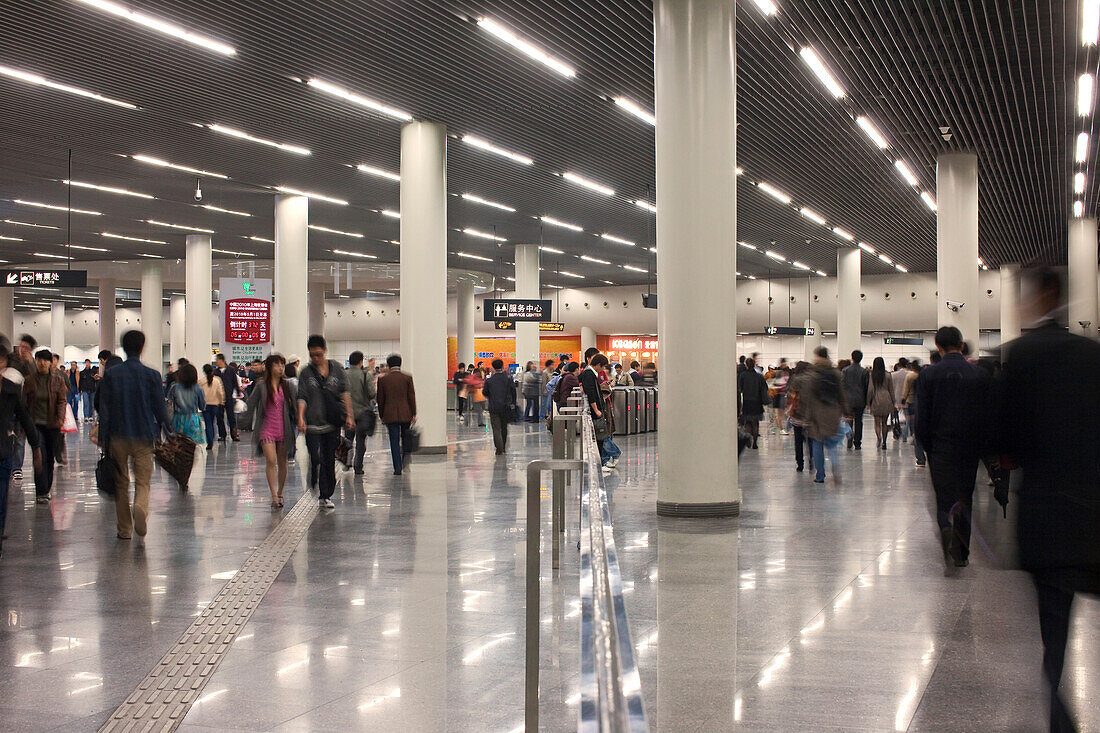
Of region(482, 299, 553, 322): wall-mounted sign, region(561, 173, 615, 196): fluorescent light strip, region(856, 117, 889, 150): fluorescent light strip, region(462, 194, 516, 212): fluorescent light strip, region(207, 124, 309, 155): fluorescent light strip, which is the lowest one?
region(482, 299, 553, 322): wall-mounted sign

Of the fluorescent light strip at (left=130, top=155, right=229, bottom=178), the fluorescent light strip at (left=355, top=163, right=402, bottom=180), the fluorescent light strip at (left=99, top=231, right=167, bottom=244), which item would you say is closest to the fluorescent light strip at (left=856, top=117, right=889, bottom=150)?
the fluorescent light strip at (left=355, top=163, right=402, bottom=180)

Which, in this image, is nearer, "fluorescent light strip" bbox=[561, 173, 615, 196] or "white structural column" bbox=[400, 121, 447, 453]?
"white structural column" bbox=[400, 121, 447, 453]

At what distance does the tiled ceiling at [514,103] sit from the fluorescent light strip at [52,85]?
0.71 ft

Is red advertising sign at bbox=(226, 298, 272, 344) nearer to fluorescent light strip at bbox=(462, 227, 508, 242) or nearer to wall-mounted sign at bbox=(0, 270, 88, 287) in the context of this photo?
wall-mounted sign at bbox=(0, 270, 88, 287)

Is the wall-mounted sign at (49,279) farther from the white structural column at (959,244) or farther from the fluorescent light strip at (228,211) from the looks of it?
the white structural column at (959,244)

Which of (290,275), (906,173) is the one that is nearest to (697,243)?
(906,173)

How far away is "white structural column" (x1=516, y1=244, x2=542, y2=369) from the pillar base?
25654 millimetres

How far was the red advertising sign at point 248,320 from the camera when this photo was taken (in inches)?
1046

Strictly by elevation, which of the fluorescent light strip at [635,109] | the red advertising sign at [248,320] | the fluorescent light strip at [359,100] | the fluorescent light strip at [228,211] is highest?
the fluorescent light strip at [228,211]

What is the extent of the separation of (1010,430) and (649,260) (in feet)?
122

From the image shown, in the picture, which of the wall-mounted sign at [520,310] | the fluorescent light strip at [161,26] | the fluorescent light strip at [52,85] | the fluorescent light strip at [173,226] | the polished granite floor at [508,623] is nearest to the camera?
the polished granite floor at [508,623]

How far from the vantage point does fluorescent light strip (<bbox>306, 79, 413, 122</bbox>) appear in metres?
15.6

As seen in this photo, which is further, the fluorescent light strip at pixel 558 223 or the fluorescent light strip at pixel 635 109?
the fluorescent light strip at pixel 558 223

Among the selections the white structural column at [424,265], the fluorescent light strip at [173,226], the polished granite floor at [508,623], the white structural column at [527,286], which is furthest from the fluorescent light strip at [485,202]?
the polished granite floor at [508,623]
